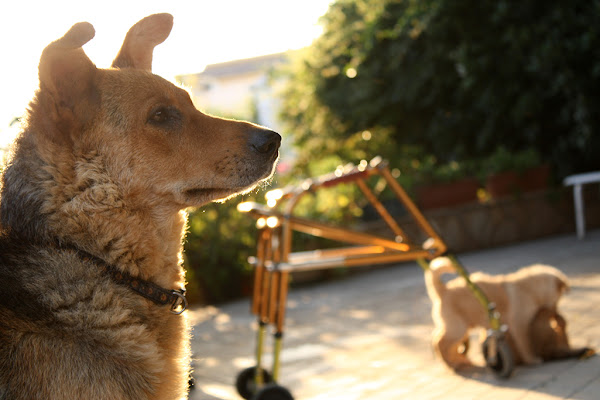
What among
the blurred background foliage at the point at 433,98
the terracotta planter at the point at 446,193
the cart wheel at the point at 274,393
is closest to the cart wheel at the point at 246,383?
the cart wheel at the point at 274,393

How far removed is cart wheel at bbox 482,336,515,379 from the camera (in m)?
3.52

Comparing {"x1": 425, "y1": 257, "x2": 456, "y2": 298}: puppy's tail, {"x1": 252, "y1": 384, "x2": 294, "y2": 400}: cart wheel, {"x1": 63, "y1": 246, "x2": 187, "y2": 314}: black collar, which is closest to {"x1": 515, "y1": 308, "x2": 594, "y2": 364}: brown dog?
{"x1": 425, "y1": 257, "x2": 456, "y2": 298}: puppy's tail

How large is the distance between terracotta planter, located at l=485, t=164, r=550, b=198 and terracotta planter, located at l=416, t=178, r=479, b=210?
1.27ft

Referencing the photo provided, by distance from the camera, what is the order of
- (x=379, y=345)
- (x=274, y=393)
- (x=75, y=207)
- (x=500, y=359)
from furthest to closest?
(x=379, y=345), (x=500, y=359), (x=274, y=393), (x=75, y=207)

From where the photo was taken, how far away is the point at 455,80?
477 inches

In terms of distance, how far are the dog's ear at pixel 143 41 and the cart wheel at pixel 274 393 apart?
67.4 inches

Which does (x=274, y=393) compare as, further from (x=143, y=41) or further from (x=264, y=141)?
(x=143, y=41)

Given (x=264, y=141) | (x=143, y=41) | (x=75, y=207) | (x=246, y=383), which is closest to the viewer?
(x=75, y=207)

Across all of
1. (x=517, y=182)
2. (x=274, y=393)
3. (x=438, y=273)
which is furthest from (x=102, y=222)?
(x=517, y=182)

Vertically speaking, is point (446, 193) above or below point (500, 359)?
above

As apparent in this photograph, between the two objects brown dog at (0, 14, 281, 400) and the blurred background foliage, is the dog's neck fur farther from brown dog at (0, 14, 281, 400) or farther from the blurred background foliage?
the blurred background foliage

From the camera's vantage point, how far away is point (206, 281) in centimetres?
795

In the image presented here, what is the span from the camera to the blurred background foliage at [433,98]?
379 inches

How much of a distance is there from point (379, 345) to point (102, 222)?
3.29 m
